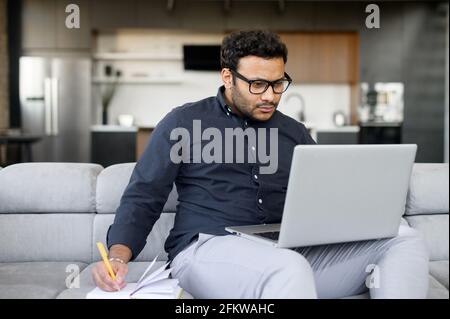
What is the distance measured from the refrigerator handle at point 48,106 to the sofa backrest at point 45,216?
435 centimetres

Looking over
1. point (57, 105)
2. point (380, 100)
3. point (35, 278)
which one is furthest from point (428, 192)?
point (57, 105)

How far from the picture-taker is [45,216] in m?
1.92

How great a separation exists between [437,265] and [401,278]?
63 centimetres

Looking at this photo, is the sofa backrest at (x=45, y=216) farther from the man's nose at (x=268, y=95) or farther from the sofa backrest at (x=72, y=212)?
the man's nose at (x=268, y=95)

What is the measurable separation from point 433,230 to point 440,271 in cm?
28

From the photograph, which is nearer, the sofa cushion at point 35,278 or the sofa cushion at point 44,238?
the sofa cushion at point 35,278

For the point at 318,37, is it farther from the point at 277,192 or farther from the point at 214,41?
Answer: the point at 277,192

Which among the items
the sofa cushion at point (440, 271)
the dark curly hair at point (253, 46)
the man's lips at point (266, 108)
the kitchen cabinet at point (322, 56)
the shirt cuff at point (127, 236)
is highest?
the kitchen cabinet at point (322, 56)

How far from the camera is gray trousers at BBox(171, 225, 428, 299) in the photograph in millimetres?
1146

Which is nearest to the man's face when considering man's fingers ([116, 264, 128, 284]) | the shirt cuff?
the shirt cuff

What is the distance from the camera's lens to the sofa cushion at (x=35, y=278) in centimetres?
150

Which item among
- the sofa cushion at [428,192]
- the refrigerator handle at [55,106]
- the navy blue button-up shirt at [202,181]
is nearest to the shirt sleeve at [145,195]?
the navy blue button-up shirt at [202,181]

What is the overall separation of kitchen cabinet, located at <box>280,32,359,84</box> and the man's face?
15.7 ft
